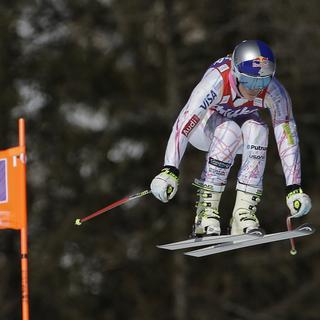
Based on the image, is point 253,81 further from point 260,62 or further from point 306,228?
point 306,228

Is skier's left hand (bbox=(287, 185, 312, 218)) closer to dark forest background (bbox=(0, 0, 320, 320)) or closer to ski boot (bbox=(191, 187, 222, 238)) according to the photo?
ski boot (bbox=(191, 187, 222, 238))

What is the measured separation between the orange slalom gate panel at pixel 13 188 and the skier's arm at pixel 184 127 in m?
1.80

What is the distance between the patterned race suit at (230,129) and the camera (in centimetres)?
763

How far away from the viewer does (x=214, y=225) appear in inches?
310

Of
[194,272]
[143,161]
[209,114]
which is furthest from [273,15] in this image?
[209,114]

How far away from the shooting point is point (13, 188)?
9.21 metres

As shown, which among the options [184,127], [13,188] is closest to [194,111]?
[184,127]

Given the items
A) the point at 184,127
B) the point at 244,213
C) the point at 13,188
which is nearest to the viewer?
the point at 184,127

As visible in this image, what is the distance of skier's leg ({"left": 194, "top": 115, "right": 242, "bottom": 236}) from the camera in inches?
307

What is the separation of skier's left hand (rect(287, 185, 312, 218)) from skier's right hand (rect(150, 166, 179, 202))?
0.77 meters

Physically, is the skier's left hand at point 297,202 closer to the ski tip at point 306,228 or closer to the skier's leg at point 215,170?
the ski tip at point 306,228

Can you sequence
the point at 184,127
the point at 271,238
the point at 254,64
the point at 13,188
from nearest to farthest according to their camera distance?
the point at 254,64 < the point at 184,127 < the point at 271,238 < the point at 13,188

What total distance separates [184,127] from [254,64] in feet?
2.11

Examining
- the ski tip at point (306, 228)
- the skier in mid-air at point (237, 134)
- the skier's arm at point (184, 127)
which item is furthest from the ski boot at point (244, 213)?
the skier's arm at point (184, 127)
